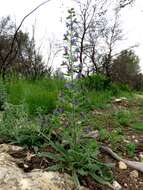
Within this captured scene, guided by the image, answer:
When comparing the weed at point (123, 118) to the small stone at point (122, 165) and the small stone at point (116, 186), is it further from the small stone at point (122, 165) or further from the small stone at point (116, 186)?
the small stone at point (116, 186)

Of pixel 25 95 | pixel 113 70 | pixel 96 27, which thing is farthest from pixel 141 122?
pixel 113 70

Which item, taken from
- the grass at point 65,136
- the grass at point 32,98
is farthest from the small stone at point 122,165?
the grass at point 32,98

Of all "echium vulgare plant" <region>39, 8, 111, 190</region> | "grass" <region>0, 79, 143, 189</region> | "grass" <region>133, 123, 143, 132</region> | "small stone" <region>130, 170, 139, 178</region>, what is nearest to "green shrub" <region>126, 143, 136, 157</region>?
"grass" <region>0, 79, 143, 189</region>

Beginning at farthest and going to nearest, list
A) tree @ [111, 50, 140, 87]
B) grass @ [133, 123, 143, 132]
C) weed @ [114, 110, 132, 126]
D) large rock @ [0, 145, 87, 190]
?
tree @ [111, 50, 140, 87] < weed @ [114, 110, 132, 126] < grass @ [133, 123, 143, 132] < large rock @ [0, 145, 87, 190]

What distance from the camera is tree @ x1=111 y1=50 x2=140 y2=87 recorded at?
3219cm

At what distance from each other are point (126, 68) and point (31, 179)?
34.0m

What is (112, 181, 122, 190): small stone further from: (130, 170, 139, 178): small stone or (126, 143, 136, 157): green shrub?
(126, 143, 136, 157): green shrub

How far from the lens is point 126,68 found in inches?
1441

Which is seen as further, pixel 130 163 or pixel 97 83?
→ pixel 97 83

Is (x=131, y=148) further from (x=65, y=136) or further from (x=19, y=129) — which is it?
(x=19, y=129)

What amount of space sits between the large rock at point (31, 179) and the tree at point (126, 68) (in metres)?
27.8

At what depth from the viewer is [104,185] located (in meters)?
3.44

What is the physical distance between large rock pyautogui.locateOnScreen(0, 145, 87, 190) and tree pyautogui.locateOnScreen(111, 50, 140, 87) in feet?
91.3

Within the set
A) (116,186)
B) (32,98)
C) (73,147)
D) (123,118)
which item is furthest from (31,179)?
(32,98)
